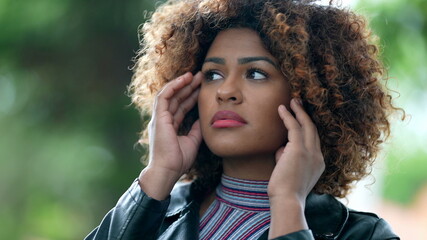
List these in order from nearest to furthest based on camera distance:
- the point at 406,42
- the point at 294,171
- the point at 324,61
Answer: the point at 294,171 → the point at 324,61 → the point at 406,42

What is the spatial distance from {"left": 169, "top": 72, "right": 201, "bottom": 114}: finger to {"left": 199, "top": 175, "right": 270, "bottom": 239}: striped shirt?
362mm

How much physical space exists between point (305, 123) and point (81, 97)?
3.62 meters

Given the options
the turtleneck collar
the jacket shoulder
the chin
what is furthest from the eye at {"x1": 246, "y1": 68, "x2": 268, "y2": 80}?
the jacket shoulder

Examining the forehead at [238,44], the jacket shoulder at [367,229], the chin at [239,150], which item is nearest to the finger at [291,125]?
the chin at [239,150]

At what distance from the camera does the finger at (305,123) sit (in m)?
2.42

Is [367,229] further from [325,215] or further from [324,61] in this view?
[324,61]

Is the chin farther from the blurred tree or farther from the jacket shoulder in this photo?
the blurred tree

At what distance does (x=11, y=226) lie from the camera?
6047mm

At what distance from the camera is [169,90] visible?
2732mm

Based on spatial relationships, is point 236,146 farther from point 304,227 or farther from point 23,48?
point 23,48

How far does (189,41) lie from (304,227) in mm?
972

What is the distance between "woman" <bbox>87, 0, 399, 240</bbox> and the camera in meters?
2.47

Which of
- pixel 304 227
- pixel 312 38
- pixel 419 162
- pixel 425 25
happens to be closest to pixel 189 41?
pixel 312 38

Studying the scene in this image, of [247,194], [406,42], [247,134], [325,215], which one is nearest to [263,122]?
[247,134]
